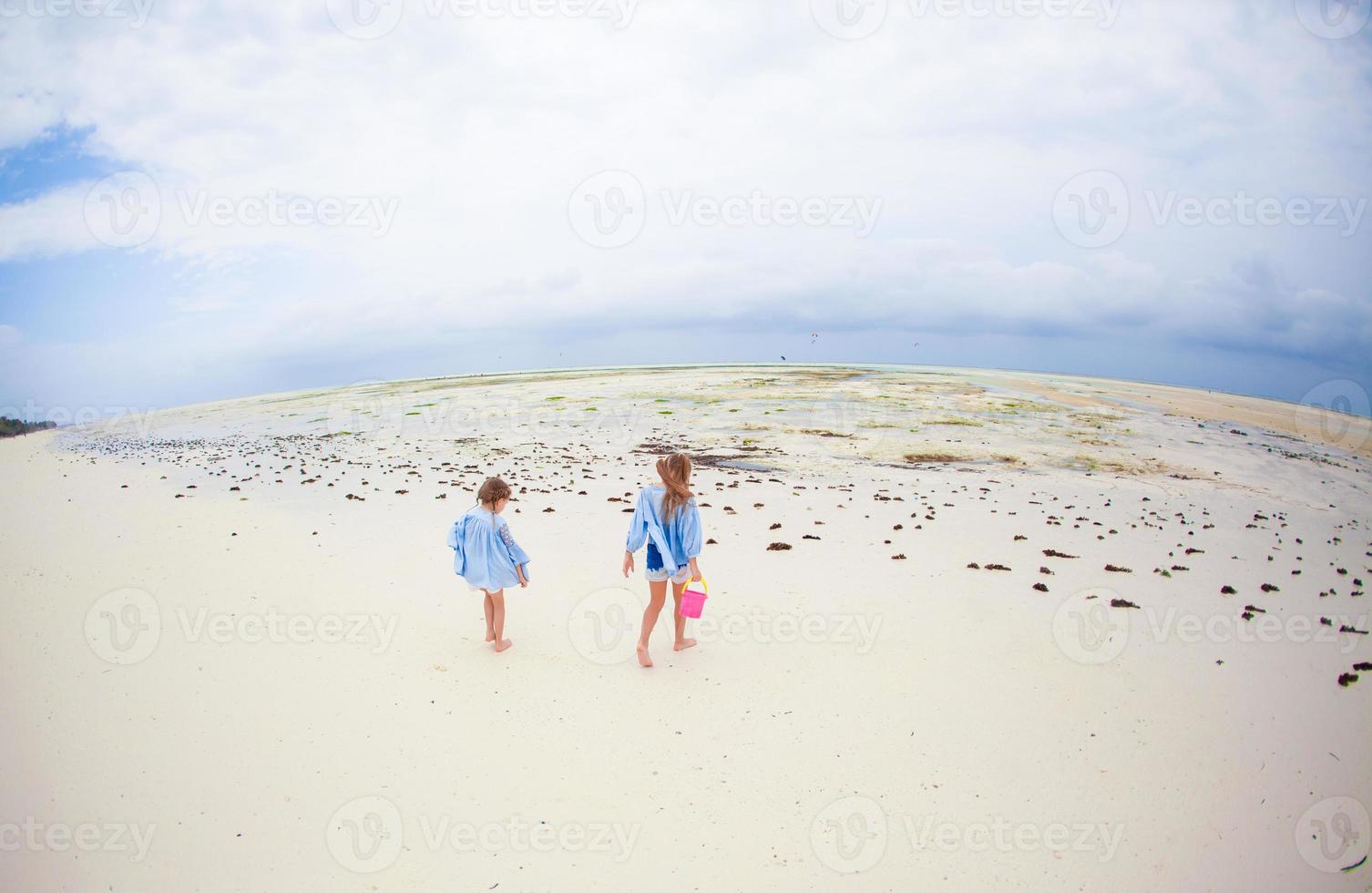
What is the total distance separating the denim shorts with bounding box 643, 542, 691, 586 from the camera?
724 cm

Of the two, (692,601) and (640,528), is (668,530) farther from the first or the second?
(692,601)

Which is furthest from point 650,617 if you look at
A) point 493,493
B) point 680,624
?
point 493,493

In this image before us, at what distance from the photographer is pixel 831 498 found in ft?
50.9

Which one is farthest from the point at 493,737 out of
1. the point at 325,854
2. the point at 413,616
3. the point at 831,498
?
the point at 831,498

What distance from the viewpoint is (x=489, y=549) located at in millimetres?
7535

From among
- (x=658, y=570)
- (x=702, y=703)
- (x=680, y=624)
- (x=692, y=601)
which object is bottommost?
(x=702, y=703)

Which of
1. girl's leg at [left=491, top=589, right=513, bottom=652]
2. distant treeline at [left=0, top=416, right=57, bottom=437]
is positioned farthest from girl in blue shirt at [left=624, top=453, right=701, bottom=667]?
distant treeline at [left=0, top=416, right=57, bottom=437]

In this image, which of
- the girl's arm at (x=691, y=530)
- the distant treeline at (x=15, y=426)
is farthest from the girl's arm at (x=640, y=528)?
the distant treeline at (x=15, y=426)

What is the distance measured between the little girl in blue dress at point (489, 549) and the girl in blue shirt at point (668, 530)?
148cm

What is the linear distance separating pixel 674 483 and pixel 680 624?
6.18 feet

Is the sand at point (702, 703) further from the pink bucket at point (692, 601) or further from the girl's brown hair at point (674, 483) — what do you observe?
the girl's brown hair at point (674, 483)

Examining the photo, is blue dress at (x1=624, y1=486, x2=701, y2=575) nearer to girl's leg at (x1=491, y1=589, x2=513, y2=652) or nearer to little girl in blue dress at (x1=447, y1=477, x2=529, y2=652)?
little girl in blue dress at (x1=447, y1=477, x2=529, y2=652)

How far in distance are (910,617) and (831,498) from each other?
694 cm

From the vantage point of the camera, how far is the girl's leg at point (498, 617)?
766 cm
